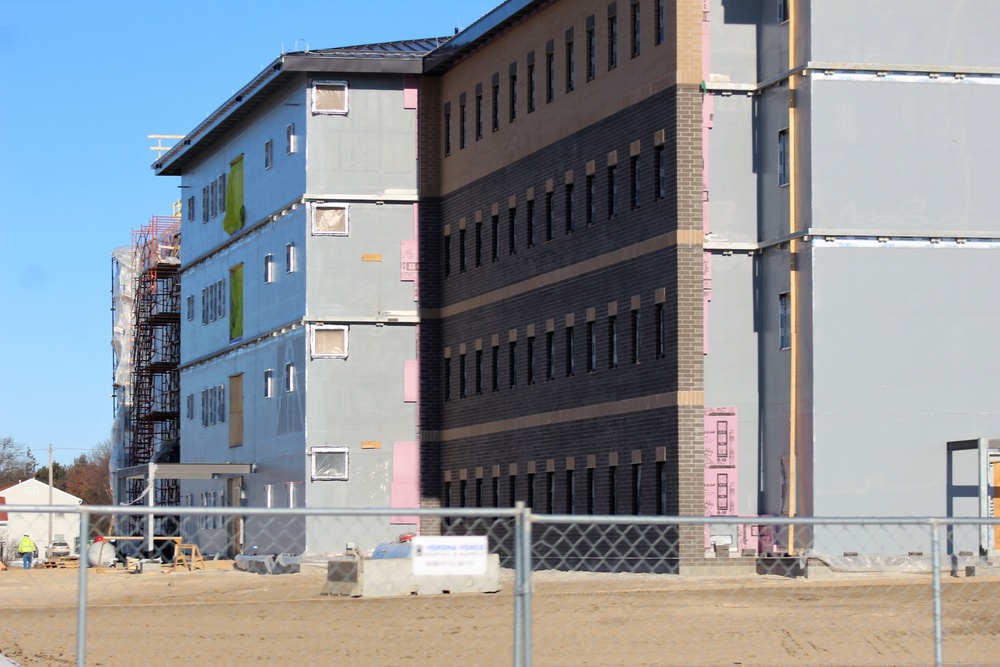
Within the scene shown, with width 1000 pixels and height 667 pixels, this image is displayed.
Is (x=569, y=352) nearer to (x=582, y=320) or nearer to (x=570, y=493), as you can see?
(x=582, y=320)

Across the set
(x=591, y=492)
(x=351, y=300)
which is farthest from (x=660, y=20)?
(x=351, y=300)

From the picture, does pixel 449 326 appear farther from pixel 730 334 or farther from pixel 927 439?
pixel 927 439

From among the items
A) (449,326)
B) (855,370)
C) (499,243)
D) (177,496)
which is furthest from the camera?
(177,496)

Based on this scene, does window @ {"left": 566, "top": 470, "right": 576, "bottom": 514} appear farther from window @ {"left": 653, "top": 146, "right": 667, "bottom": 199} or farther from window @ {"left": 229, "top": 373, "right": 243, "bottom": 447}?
window @ {"left": 229, "top": 373, "right": 243, "bottom": 447}

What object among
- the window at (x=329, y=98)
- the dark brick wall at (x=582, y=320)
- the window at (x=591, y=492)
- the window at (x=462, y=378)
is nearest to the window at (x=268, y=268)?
the window at (x=329, y=98)

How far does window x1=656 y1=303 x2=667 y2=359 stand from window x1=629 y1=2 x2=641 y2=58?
661 cm

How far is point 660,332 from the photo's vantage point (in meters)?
43.1

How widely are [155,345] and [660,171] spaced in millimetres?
50417

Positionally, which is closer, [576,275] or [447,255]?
[576,275]

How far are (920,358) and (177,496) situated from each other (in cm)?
4504

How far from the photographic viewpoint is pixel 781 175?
4169 cm

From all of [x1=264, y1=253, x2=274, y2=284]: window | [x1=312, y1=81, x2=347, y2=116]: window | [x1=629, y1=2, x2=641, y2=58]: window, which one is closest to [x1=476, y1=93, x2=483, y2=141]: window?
[x1=312, y1=81, x2=347, y2=116]: window

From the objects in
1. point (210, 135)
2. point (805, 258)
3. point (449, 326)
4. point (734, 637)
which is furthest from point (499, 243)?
point (734, 637)

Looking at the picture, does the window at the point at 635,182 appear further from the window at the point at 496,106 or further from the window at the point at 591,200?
the window at the point at 496,106
